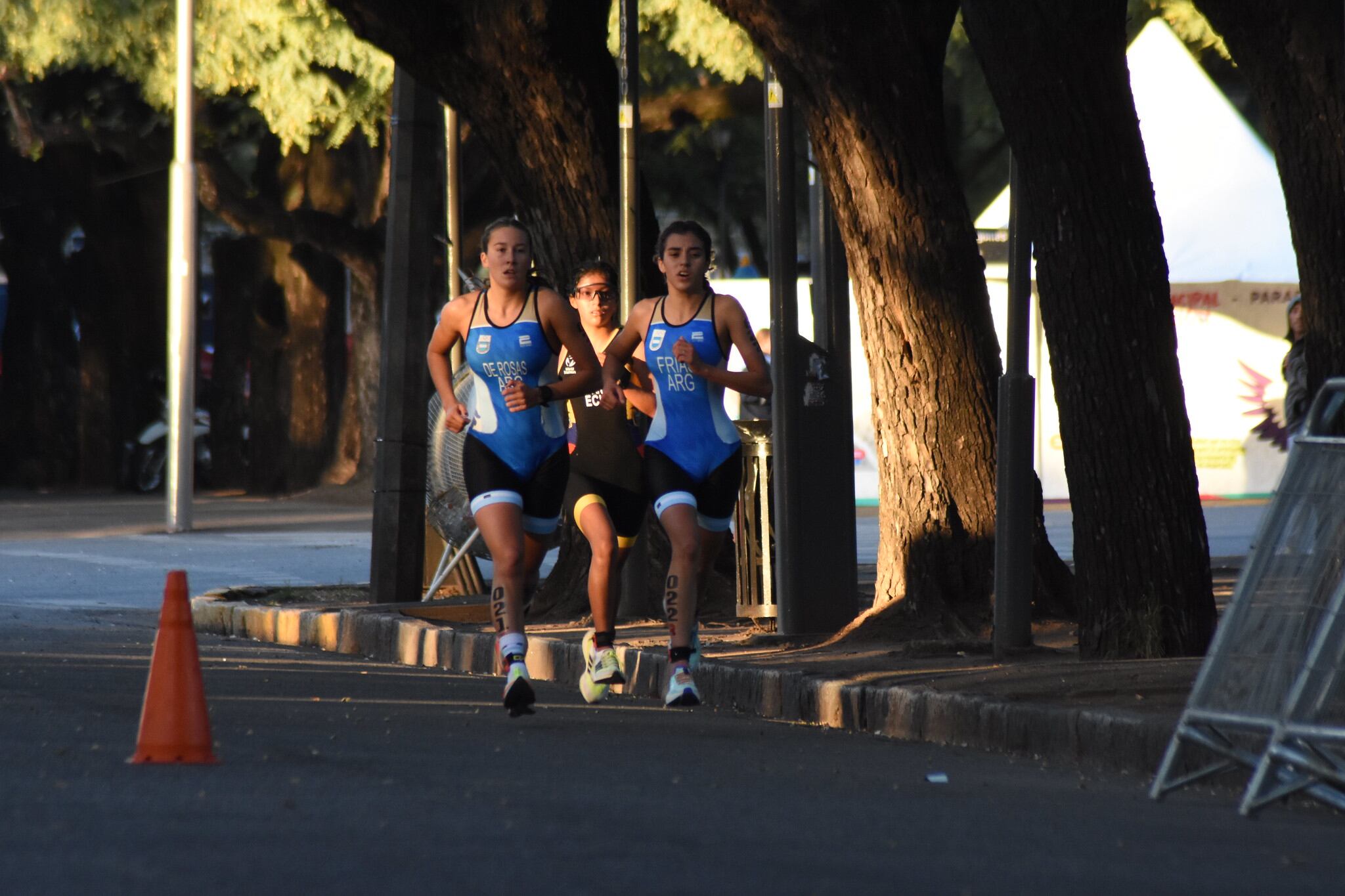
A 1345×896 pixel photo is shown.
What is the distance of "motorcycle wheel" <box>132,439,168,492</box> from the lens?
104 ft

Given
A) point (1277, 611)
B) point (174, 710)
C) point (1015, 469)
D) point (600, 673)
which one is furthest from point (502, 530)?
point (1277, 611)

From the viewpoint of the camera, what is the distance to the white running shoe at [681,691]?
30.1ft

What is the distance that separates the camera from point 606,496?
967cm

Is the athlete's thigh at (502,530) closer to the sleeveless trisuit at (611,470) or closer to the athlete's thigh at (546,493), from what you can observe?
the athlete's thigh at (546,493)

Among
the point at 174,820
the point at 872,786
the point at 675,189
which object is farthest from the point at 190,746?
the point at 675,189

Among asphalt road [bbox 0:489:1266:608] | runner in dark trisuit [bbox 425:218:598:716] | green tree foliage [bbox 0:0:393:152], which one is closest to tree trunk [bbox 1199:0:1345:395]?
runner in dark trisuit [bbox 425:218:598:716]

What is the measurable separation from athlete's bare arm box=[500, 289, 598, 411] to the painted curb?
4.57 feet

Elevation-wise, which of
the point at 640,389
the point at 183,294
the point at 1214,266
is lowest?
the point at 640,389

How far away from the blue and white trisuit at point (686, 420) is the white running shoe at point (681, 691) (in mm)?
627

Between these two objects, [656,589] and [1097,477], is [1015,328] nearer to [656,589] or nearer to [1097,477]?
[1097,477]

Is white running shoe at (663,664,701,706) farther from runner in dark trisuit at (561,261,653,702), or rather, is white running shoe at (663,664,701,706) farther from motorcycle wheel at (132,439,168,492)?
motorcycle wheel at (132,439,168,492)

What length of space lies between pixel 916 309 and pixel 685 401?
5.19 ft

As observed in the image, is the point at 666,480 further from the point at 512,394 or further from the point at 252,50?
the point at 252,50

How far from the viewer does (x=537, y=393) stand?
9016 mm
